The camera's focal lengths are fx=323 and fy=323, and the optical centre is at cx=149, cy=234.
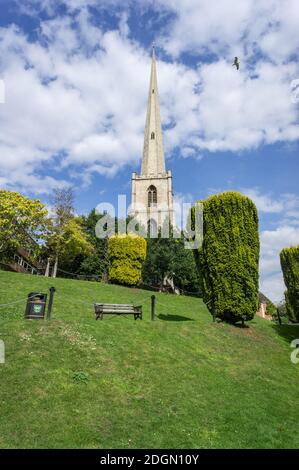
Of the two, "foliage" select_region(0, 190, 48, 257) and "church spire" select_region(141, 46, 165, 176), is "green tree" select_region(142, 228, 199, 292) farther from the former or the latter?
"church spire" select_region(141, 46, 165, 176)

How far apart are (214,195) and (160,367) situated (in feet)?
34.4

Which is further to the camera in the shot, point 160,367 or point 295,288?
point 295,288

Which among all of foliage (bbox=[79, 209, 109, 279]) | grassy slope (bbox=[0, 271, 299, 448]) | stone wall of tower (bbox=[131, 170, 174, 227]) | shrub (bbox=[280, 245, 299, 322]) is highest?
stone wall of tower (bbox=[131, 170, 174, 227])

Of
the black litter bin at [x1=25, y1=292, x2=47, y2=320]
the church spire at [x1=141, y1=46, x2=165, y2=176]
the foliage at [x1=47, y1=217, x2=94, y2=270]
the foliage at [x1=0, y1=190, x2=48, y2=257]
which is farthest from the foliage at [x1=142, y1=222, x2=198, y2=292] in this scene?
the church spire at [x1=141, y1=46, x2=165, y2=176]

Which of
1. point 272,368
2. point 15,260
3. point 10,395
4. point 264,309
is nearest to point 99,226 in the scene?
point 15,260

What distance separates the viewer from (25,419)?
6145mm

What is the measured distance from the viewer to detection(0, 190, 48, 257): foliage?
107 feet

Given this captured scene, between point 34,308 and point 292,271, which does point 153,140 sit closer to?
point 292,271

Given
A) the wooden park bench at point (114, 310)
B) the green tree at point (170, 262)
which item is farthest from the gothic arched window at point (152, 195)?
the wooden park bench at point (114, 310)

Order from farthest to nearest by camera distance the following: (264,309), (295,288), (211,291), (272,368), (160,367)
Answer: (264,309) → (295,288) → (211,291) → (272,368) → (160,367)

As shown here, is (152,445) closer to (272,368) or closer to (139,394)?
(139,394)

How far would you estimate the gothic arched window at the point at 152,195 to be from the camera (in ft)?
192

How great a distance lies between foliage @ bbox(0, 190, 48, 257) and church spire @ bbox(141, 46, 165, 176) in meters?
30.4

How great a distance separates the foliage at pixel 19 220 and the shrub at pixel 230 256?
22.4 m
